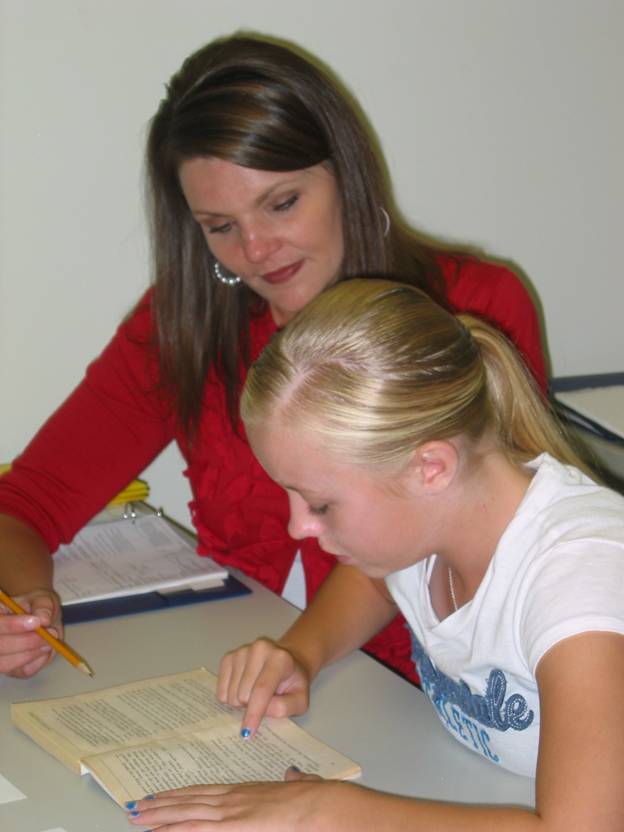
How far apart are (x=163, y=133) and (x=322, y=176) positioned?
0.78ft

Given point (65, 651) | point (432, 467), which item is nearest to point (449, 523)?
point (432, 467)

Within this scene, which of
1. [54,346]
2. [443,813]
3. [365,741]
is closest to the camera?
[443,813]

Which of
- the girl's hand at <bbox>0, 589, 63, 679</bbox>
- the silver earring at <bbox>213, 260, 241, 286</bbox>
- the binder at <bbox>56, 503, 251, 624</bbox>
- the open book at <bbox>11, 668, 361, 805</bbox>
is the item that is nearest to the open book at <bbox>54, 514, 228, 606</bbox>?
the binder at <bbox>56, 503, 251, 624</bbox>

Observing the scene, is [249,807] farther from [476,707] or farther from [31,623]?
[31,623]

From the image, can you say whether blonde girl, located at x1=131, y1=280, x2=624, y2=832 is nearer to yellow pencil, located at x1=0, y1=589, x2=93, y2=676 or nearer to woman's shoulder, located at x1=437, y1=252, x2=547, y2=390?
yellow pencil, located at x1=0, y1=589, x2=93, y2=676

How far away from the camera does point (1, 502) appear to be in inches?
68.5

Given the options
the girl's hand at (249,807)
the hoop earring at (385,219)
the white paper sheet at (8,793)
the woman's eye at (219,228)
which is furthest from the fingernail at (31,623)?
the hoop earring at (385,219)

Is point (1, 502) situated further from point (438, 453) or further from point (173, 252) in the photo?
point (438, 453)

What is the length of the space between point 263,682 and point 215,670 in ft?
0.49

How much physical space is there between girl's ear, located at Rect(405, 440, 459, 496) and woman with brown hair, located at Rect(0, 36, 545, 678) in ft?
1.75

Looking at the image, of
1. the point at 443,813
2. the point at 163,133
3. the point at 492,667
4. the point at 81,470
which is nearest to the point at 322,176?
the point at 163,133

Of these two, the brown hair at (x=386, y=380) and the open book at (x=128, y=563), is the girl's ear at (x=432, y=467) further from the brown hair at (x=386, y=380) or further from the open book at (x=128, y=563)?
the open book at (x=128, y=563)

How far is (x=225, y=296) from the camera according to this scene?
1801 millimetres

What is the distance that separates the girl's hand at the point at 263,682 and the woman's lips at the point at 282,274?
52cm
